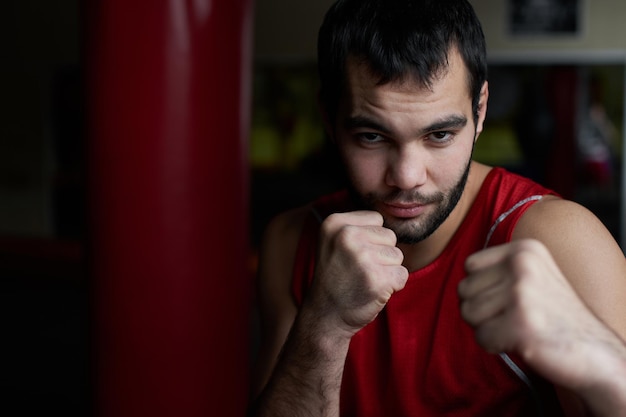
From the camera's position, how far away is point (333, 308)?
3.82 feet

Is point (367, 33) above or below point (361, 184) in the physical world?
above

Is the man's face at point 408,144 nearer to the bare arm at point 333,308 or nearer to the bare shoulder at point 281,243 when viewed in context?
the bare arm at point 333,308

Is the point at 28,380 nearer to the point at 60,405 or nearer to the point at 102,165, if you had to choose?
the point at 60,405

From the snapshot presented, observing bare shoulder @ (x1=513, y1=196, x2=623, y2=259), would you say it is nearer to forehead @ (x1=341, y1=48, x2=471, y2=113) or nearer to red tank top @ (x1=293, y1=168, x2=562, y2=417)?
red tank top @ (x1=293, y1=168, x2=562, y2=417)

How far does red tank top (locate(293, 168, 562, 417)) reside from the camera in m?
1.24

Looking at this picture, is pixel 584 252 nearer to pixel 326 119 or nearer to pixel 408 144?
pixel 408 144

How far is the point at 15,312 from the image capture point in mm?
5305

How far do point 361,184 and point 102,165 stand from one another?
3.04 feet

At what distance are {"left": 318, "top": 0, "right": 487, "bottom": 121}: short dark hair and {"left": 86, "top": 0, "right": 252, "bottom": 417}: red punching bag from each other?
0.69 meters

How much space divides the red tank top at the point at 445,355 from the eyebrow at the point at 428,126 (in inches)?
7.6

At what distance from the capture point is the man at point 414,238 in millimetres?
1151

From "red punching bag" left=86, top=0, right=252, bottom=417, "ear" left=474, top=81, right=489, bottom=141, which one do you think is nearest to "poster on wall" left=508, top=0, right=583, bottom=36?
"red punching bag" left=86, top=0, right=252, bottom=417

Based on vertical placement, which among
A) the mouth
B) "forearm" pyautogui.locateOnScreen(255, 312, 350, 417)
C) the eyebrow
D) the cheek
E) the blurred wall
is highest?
the blurred wall

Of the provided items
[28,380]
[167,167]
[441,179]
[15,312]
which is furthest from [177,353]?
[15,312]
